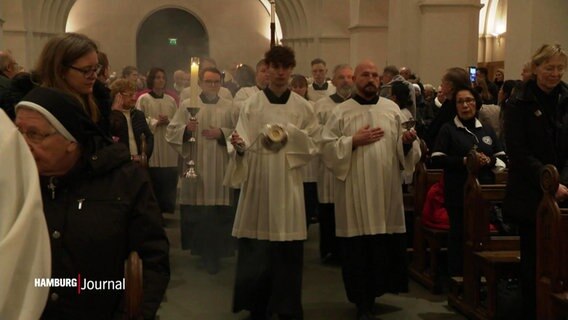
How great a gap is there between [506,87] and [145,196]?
6.13m

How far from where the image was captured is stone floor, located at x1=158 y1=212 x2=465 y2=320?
19.8 feet

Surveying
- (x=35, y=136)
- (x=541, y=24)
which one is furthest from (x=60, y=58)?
(x=541, y=24)

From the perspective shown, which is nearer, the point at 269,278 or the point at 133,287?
the point at 133,287

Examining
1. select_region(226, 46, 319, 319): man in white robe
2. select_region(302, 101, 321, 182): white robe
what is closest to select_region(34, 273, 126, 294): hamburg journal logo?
select_region(226, 46, 319, 319): man in white robe

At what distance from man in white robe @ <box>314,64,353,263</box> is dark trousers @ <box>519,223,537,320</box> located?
115 inches

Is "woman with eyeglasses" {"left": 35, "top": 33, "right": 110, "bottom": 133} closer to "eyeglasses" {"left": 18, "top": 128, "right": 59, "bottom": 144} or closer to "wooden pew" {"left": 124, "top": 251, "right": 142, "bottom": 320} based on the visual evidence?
"eyeglasses" {"left": 18, "top": 128, "right": 59, "bottom": 144}

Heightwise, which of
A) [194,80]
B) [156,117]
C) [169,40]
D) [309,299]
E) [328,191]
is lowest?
[309,299]

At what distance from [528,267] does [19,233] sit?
415 cm

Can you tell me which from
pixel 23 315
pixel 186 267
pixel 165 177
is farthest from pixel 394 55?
pixel 23 315

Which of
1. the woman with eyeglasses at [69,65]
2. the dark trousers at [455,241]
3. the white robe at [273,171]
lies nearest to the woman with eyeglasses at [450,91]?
the dark trousers at [455,241]

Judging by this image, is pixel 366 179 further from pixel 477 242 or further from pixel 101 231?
pixel 101 231

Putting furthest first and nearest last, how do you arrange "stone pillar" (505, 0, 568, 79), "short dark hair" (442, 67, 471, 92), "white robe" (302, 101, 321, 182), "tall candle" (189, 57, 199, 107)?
"stone pillar" (505, 0, 568, 79)
"white robe" (302, 101, 321, 182)
"short dark hair" (442, 67, 471, 92)
"tall candle" (189, 57, 199, 107)

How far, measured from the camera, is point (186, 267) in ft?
25.4

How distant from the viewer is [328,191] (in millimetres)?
8016
